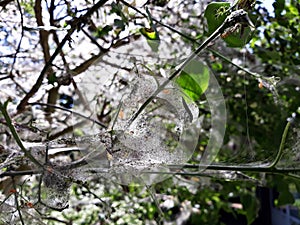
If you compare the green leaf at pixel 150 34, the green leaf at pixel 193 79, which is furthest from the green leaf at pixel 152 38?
the green leaf at pixel 193 79

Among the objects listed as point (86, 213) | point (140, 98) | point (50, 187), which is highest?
point (140, 98)

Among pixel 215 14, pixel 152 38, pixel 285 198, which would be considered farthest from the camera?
pixel 285 198

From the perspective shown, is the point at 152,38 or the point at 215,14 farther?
the point at 152,38

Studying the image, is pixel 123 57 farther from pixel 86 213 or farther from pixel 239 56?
pixel 86 213

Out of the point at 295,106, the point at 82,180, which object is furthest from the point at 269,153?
the point at 295,106

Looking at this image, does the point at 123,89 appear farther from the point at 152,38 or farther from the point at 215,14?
the point at 215,14

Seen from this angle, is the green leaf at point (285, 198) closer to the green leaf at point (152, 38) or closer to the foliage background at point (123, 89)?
the foliage background at point (123, 89)

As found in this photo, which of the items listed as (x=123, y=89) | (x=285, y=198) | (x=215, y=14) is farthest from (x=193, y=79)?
(x=285, y=198)

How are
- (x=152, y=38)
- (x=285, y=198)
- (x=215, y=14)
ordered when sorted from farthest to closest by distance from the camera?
(x=285, y=198) < (x=152, y=38) < (x=215, y=14)
